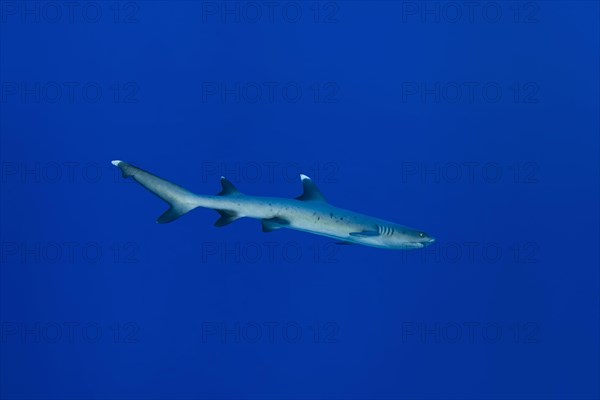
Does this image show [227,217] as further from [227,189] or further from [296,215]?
[296,215]

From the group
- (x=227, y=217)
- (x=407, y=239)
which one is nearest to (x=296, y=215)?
(x=227, y=217)

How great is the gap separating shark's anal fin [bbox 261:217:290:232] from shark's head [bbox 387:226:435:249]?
0.43 m

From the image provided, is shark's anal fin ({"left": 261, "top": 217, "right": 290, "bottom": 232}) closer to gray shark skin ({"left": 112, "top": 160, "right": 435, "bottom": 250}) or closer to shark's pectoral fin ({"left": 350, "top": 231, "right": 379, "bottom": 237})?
gray shark skin ({"left": 112, "top": 160, "right": 435, "bottom": 250})

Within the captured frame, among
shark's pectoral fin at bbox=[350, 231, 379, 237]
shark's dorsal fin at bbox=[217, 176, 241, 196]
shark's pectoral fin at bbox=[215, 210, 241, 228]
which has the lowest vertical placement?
shark's pectoral fin at bbox=[350, 231, 379, 237]

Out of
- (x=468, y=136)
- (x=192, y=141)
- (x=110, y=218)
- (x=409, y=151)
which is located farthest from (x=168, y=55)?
(x=468, y=136)

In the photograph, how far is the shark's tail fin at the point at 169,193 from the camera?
2.53 meters

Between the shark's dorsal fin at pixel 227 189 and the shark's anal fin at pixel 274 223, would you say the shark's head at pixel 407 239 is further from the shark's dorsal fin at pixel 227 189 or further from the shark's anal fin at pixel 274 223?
the shark's dorsal fin at pixel 227 189

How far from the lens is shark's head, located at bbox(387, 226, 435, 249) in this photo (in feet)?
8.40

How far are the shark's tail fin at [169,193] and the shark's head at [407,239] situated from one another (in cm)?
81

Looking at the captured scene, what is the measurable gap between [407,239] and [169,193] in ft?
3.23

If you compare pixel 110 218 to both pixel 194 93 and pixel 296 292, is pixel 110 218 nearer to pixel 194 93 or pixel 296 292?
pixel 194 93

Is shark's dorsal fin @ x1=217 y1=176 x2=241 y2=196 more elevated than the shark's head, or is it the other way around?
shark's dorsal fin @ x1=217 y1=176 x2=241 y2=196

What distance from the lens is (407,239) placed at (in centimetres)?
257

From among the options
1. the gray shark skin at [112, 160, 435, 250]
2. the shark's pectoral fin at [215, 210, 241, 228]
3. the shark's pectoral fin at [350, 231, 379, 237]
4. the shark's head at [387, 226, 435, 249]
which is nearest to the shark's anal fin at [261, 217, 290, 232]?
the gray shark skin at [112, 160, 435, 250]
